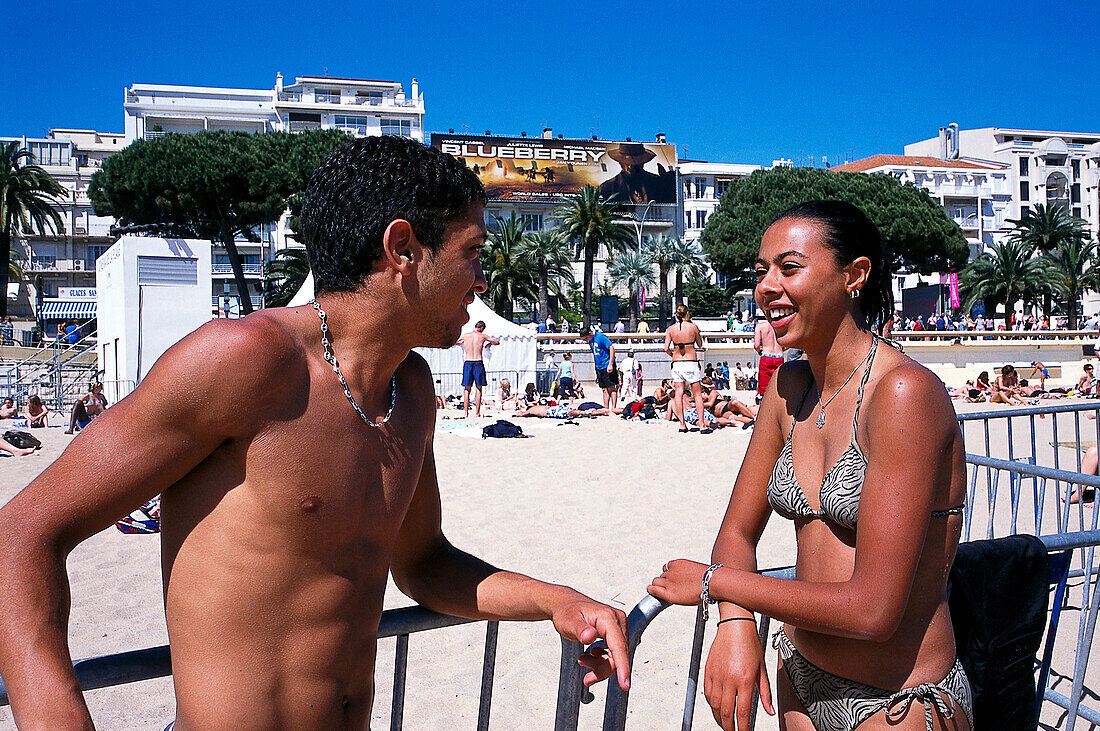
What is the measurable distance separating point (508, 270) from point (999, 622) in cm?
5247

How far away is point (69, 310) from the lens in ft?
204

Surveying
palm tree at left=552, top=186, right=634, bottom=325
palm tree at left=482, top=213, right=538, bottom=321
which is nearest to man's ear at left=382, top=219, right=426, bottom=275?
palm tree at left=482, top=213, right=538, bottom=321

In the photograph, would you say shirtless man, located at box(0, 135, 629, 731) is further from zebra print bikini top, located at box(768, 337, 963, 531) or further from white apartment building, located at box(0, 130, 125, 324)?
white apartment building, located at box(0, 130, 125, 324)

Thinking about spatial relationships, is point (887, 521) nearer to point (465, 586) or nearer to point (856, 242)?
point (856, 242)

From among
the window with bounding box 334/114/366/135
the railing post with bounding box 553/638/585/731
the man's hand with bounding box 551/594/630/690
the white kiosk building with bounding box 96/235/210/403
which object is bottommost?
the railing post with bounding box 553/638/585/731

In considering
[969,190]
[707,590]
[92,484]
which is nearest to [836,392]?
[707,590]

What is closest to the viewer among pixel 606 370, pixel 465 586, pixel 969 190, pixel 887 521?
pixel 887 521

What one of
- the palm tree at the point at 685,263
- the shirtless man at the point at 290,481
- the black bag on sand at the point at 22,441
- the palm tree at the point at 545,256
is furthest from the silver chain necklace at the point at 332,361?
the palm tree at the point at 685,263

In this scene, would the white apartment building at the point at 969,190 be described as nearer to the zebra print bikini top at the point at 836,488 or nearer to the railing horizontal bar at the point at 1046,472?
the railing horizontal bar at the point at 1046,472

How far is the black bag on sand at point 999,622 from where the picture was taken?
203cm

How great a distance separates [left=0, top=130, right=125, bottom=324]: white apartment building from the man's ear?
6945cm

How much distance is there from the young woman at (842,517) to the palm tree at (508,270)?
51227 mm

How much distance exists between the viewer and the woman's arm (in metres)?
1.61

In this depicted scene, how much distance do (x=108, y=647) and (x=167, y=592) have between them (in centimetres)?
397
